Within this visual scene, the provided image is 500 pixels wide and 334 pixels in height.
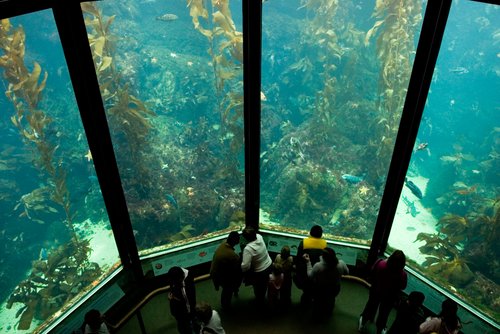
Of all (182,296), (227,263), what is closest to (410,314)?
(227,263)

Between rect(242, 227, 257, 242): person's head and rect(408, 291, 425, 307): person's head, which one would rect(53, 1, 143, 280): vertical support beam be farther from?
rect(408, 291, 425, 307): person's head

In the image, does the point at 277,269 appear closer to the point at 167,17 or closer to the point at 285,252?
the point at 285,252

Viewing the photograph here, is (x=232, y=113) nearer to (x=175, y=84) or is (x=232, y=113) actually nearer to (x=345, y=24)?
(x=175, y=84)

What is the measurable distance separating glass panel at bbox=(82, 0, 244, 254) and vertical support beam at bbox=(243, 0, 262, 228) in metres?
0.28

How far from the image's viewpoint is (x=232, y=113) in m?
4.13

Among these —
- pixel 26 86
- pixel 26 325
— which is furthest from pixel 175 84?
pixel 26 325

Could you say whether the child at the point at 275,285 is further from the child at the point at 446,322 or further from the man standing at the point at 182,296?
the child at the point at 446,322

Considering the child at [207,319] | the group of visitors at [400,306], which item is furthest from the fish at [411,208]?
the child at [207,319]

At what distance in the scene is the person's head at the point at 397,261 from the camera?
2596 millimetres

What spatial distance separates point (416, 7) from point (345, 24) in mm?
1902

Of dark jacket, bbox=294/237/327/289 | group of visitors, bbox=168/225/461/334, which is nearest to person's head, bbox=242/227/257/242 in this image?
group of visitors, bbox=168/225/461/334

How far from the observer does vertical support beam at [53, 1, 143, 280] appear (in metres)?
2.26

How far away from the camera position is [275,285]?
3.04 metres

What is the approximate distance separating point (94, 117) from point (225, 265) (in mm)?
1876
